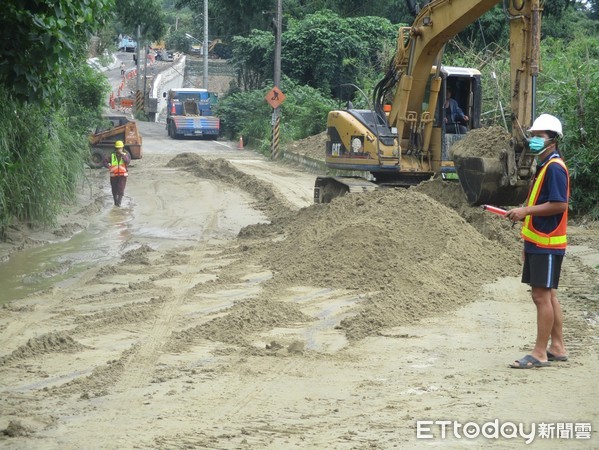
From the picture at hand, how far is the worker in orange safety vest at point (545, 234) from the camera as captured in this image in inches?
306

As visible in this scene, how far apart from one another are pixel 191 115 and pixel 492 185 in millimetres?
39990

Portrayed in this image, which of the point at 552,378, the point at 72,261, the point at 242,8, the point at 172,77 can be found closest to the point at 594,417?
the point at 552,378

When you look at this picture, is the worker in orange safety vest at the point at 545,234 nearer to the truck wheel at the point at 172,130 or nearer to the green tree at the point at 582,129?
the green tree at the point at 582,129

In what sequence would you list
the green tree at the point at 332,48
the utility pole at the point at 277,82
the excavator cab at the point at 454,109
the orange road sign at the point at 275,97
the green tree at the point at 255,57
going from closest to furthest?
the excavator cab at the point at 454,109 < the utility pole at the point at 277,82 < the orange road sign at the point at 275,97 < the green tree at the point at 332,48 < the green tree at the point at 255,57

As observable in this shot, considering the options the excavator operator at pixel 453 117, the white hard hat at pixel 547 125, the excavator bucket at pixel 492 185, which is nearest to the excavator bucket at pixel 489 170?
the excavator bucket at pixel 492 185

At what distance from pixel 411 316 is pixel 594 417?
12.5 ft

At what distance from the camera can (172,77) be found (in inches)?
2987

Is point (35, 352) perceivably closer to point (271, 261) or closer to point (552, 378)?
point (552, 378)

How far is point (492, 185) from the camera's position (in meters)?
13.0

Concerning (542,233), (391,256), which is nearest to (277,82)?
(391,256)

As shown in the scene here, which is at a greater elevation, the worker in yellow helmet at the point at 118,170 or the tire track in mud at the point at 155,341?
the worker in yellow helmet at the point at 118,170

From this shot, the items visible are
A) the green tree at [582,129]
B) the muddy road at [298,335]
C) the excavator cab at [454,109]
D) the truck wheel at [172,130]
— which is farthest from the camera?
the truck wheel at [172,130]

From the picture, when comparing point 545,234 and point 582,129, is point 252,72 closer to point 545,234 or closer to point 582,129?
point 582,129

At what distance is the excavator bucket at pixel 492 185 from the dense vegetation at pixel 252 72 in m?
3.85
